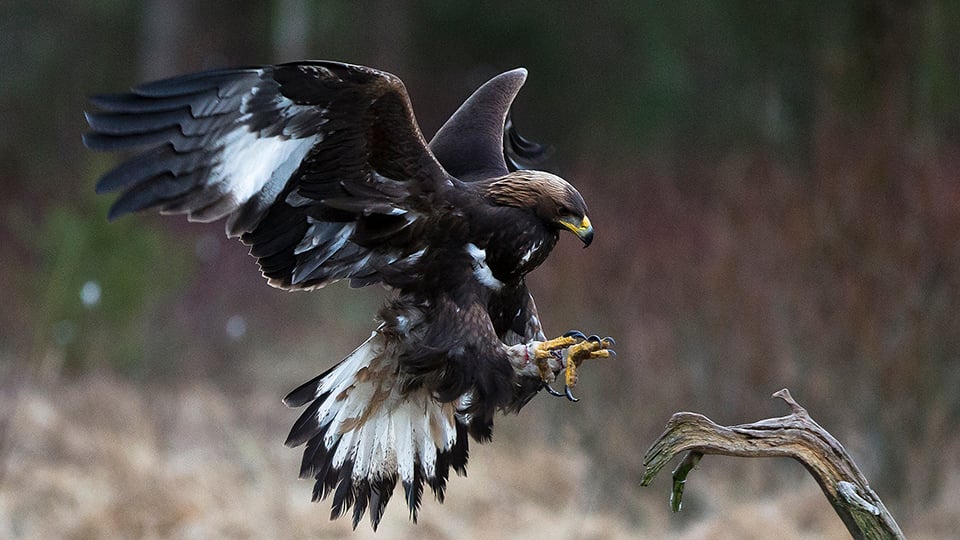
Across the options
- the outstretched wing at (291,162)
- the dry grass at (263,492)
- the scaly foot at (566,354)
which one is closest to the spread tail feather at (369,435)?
the outstretched wing at (291,162)

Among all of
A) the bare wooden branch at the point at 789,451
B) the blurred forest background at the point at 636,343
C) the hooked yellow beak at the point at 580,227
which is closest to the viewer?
the bare wooden branch at the point at 789,451

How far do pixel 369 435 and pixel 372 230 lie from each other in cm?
65

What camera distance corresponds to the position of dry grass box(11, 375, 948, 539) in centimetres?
584

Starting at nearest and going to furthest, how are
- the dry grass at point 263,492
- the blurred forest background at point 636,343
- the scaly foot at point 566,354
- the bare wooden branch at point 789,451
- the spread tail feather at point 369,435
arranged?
the bare wooden branch at point 789,451, the scaly foot at point 566,354, the spread tail feather at point 369,435, the dry grass at point 263,492, the blurred forest background at point 636,343

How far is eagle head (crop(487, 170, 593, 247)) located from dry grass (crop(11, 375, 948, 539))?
8.27 feet

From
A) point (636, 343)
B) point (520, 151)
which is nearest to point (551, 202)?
point (520, 151)

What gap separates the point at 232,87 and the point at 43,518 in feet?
10.3

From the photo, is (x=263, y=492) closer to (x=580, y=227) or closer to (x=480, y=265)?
(x=480, y=265)

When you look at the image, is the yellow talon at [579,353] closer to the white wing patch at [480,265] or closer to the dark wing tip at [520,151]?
the white wing patch at [480,265]

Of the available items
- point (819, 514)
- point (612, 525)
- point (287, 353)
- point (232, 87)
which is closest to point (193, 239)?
point (287, 353)

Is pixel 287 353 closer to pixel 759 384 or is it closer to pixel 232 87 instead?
pixel 759 384

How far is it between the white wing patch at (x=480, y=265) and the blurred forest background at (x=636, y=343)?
2.48 m

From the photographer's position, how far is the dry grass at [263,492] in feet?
19.1

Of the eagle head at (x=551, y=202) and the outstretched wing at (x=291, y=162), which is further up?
the outstretched wing at (x=291, y=162)
